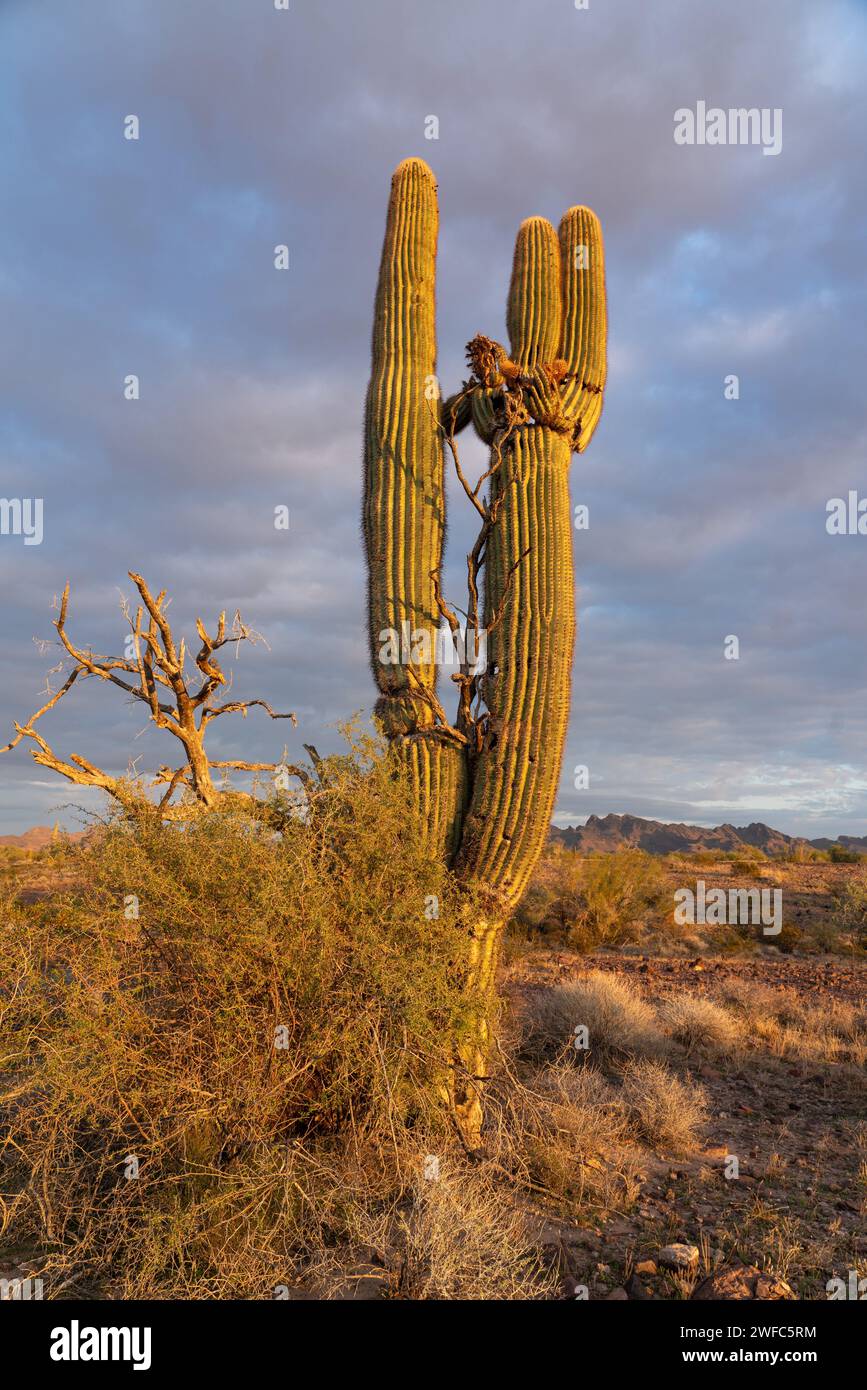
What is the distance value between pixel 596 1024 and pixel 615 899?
8.81 meters

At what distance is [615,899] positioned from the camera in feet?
59.0

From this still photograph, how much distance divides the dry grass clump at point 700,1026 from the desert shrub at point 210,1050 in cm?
495

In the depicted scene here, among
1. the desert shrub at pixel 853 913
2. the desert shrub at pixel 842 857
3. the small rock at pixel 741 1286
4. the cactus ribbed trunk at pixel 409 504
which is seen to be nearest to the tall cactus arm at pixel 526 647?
the cactus ribbed trunk at pixel 409 504

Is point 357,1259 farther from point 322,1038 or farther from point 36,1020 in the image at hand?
point 36,1020

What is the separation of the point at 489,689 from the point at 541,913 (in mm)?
11111

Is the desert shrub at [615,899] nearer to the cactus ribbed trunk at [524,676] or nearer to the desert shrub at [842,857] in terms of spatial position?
the cactus ribbed trunk at [524,676]

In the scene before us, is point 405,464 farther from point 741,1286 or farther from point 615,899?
point 615,899

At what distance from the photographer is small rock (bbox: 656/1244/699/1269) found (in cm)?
502

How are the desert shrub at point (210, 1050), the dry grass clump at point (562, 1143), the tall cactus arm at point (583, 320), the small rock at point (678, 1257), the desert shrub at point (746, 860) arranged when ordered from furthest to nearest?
the desert shrub at point (746, 860), the tall cactus arm at point (583, 320), the dry grass clump at point (562, 1143), the small rock at point (678, 1257), the desert shrub at point (210, 1050)

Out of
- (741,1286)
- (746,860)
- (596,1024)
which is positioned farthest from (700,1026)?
(746,860)

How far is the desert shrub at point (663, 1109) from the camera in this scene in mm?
7059

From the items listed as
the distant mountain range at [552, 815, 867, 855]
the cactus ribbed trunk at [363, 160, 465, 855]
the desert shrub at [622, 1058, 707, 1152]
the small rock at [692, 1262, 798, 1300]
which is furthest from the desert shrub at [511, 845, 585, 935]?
the distant mountain range at [552, 815, 867, 855]

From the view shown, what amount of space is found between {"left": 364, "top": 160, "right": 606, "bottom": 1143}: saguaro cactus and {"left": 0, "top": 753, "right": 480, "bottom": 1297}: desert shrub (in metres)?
A: 1.18
